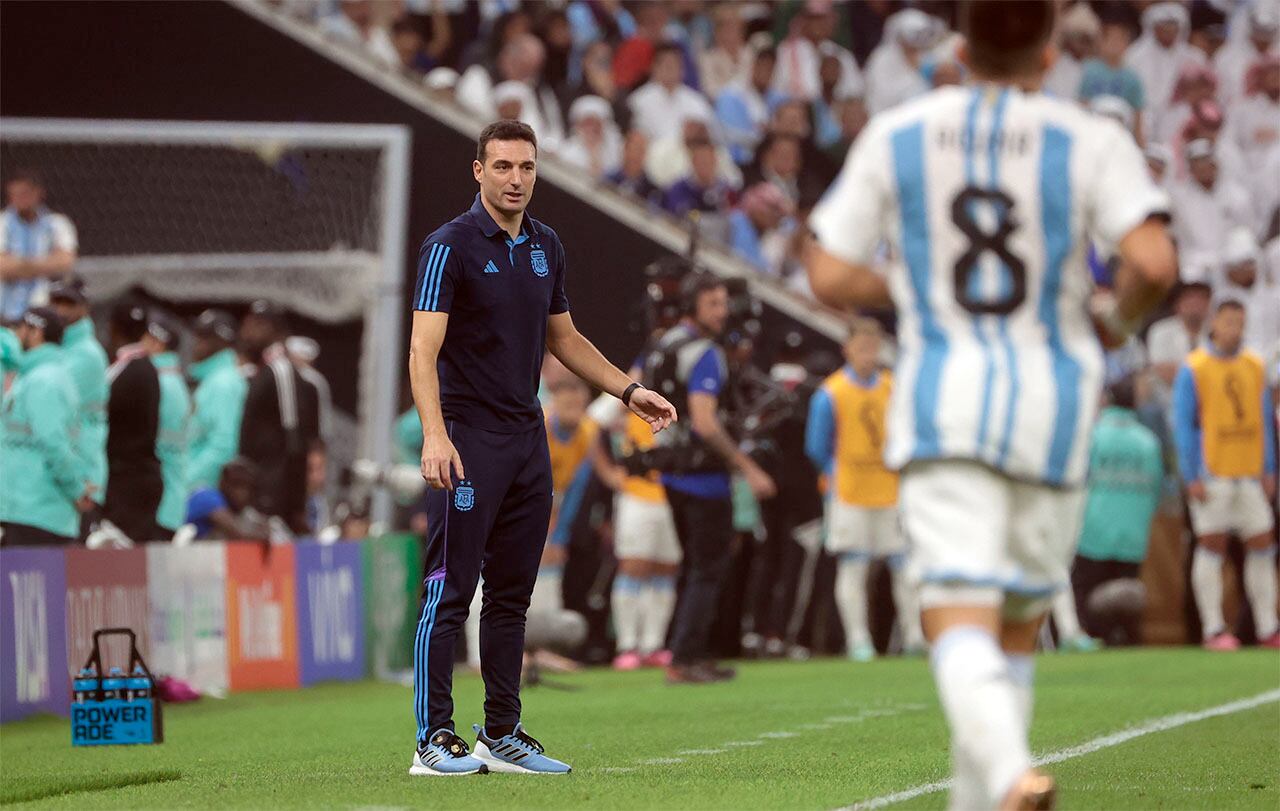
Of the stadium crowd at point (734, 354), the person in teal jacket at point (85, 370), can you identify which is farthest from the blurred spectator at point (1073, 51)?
the person in teal jacket at point (85, 370)

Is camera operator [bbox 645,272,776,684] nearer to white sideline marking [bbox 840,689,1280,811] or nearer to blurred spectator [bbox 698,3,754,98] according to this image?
white sideline marking [bbox 840,689,1280,811]

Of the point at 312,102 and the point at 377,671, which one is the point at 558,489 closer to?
the point at 377,671

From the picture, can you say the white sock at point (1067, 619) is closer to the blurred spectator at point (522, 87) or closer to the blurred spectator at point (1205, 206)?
the blurred spectator at point (1205, 206)

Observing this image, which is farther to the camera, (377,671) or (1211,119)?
(1211,119)

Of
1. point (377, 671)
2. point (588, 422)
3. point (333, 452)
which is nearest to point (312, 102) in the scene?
point (333, 452)

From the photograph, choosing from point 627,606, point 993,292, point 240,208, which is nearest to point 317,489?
point 240,208

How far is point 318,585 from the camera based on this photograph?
52.1ft

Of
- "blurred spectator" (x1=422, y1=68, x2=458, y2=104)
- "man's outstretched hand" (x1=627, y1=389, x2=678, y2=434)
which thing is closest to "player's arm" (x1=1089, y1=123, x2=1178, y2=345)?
"man's outstretched hand" (x1=627, y1=389, x2=678, y2=434)

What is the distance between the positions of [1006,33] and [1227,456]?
529 inches

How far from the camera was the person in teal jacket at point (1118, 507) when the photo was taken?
735 inches

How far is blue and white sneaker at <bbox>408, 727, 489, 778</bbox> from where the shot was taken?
8.38 m

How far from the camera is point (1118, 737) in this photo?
33.2ft

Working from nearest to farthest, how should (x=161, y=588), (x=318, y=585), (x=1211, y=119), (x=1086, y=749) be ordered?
(x=1086, y=749)
(x=161, y=588)
(x=318, y=585)
(x=1211, y=119)

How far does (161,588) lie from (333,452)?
19.8 feet
